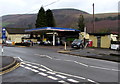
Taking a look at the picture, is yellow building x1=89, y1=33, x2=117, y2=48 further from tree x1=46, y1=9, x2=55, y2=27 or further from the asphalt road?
tree x1=46, y1=9, x2=55, y2=27

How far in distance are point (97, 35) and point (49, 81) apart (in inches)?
963

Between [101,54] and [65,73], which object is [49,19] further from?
[65,73]

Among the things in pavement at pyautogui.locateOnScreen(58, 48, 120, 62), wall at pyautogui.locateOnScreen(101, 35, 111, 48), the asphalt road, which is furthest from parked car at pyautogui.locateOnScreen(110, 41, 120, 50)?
the asphalt road

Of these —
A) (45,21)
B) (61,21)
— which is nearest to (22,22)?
(61,21)

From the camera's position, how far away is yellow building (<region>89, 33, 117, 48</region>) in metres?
28.1

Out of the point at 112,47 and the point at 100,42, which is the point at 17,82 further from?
the point at 100,42

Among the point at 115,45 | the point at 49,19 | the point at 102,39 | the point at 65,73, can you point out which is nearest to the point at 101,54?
the point at 115,45

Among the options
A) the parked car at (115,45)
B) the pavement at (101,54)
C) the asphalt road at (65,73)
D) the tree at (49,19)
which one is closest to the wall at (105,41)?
the parked car at (115,45)

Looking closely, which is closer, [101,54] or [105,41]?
[101,54]

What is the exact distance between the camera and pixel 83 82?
Answer: 720 cm

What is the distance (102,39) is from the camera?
29.2 m

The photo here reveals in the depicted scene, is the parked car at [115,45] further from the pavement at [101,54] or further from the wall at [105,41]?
the pavement at [101,54]

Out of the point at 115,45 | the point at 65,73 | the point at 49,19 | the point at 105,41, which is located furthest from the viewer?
the point at 49,19

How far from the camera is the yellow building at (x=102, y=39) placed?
28.1 metres
